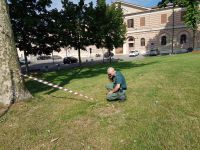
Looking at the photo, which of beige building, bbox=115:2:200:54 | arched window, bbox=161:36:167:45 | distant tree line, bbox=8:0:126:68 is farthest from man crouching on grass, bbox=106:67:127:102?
arched window, bbox=161:36:167:45

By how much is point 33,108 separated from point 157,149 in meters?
4.53

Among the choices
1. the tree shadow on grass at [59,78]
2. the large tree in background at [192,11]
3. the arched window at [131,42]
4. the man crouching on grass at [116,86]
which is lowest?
the tree shadow on grass at [59,78]

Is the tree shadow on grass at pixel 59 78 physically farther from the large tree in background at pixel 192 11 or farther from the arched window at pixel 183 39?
the arched window at pixel 183 39

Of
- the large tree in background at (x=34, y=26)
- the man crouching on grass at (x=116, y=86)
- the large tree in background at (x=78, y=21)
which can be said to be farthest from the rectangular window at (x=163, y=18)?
the man crouching on grass at (x=116, y=86)

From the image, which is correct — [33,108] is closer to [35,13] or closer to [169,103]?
[169,103]

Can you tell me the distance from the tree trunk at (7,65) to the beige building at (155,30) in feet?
143

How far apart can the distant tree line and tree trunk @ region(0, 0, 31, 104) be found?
13806 mm

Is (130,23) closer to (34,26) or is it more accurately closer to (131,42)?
(131,42)

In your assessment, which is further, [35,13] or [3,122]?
[35,13]

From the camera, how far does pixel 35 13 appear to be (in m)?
22.6

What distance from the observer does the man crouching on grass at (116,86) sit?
7173 millimetres

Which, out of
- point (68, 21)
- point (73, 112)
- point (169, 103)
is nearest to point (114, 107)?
point (73, 112)

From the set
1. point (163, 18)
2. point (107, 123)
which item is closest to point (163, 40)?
point (163, 18)

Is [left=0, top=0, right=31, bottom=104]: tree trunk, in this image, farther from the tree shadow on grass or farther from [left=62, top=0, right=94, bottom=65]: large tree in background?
[left=62, top=0, right=94, bottom=65]: large tree in background
